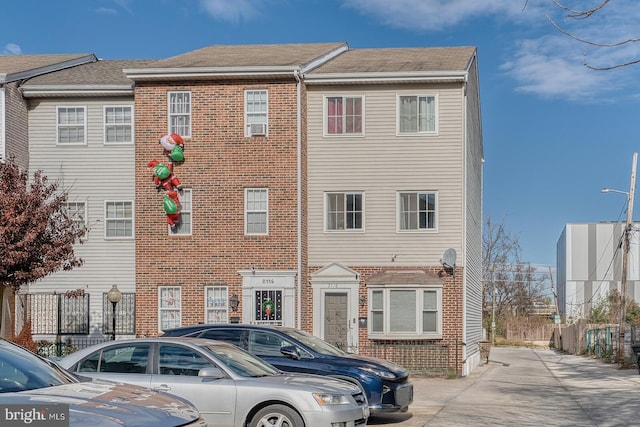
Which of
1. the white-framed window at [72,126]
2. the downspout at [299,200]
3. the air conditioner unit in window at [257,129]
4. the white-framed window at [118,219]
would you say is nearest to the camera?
the downspout at [299,200]

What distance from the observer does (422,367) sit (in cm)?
2477

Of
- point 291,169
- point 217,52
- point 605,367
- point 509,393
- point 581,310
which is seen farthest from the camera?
point 581,310

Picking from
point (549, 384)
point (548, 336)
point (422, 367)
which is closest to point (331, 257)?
point (422, 367)

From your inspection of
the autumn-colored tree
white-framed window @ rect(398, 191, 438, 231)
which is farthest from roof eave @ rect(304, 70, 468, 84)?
the autumn-colored tree

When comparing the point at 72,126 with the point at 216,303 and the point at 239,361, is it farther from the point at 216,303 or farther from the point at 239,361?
the point at 239,361

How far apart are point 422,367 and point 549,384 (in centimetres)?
362

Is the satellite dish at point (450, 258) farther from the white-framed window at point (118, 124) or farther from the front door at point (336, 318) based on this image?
the white-framed window at point (118, 124)

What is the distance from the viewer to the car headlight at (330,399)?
10.6 m

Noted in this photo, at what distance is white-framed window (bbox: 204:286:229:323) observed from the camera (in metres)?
25.5

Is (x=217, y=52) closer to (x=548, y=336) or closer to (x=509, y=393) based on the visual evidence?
(x=509, y=393)

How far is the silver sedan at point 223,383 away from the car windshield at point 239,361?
19mm

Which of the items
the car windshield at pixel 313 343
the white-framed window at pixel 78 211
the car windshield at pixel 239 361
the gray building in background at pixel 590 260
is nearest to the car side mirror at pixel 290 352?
the car windshield at pixel 313 343

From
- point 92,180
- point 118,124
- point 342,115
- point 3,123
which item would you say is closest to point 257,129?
point 342,115

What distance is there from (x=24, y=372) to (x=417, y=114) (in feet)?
65.8
